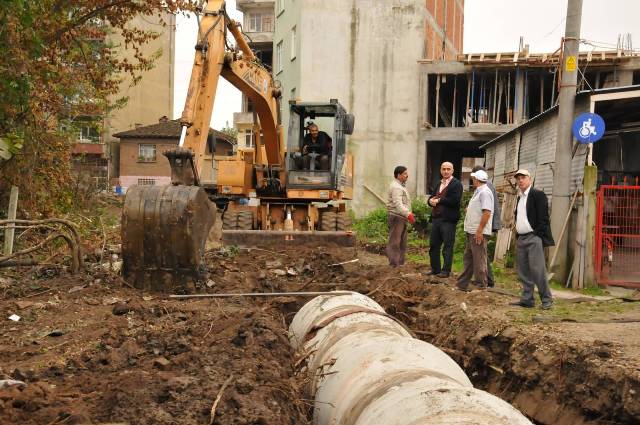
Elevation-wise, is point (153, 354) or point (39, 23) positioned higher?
point (39, 23)

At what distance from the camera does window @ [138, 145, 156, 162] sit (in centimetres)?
4356

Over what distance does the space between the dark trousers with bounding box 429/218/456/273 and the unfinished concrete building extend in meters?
15.7

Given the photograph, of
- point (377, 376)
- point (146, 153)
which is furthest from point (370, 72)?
point (377, 376)

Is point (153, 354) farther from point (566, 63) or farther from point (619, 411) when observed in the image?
point (566, 63)

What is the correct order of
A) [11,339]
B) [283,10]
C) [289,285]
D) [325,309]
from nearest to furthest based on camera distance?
1. [11,339]
2. [325,309]
3. [289,285]
4. [283,10]

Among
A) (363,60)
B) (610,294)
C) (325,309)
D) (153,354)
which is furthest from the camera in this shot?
(363,60)

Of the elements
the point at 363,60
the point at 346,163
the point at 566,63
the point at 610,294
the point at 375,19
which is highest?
the point at 375,19

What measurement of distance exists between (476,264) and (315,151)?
4748mm

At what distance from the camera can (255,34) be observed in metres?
39.8

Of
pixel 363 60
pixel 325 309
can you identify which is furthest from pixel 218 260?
pixel 363 60

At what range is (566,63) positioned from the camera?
1203 centimetres

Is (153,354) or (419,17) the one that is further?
(419,17)

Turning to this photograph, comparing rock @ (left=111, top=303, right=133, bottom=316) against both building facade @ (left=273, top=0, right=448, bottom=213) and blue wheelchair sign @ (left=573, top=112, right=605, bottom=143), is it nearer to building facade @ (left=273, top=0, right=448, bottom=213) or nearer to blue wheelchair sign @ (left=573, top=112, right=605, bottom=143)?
blue wheelchair sign @ (left=573, top=112, right=605, bottom=143)

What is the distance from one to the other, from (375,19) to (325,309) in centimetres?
2418
